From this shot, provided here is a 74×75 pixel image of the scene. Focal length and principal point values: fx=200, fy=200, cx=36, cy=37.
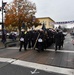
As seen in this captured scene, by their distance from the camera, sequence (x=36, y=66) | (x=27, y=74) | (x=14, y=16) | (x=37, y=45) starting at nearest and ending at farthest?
1. (x=27, y=74)
2. (x=36, y=66)
3. (x=37, y=45)
4. (x=14, y=16)

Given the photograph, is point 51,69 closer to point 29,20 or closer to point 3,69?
point 3,69

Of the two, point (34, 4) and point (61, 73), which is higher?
point (34, 4)

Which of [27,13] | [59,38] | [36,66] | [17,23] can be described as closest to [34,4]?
[27,13]

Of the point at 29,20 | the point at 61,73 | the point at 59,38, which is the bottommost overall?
the point at 61,73

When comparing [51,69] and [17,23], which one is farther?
[17,23]

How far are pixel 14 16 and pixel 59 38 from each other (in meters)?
21.7

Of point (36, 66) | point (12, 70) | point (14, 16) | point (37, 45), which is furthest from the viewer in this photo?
point (14, 16)

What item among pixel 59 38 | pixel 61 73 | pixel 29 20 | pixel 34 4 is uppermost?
pixel 34 4

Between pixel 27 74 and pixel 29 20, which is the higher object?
pixel 29 20

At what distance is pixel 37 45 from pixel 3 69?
24.0 feet

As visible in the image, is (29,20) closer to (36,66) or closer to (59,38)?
(59,38)

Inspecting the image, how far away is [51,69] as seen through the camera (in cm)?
885

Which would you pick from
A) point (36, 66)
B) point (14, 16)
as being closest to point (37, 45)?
point (36, 66)

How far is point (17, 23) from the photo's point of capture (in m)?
37.0
